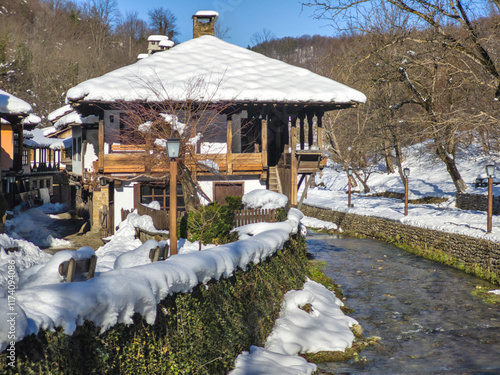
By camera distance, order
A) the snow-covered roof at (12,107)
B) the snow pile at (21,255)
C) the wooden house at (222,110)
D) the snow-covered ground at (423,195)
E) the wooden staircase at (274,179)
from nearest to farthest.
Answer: the snow pile at (21,255) → the wooden house at (222,110) → the wooden staircase at (274,179) → the snow-covered ground at (423,195) → the snow-covered roof at (12,107)

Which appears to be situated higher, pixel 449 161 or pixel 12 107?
pixel 12 107

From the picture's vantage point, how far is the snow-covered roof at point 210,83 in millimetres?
17656

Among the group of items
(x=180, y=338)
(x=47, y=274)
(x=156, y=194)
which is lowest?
(x=180, y=338)

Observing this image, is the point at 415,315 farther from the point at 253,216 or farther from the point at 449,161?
the point at 449,161

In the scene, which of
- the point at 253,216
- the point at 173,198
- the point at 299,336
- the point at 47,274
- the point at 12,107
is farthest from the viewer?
the point at 12,107

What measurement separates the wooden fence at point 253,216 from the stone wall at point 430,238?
284 inches

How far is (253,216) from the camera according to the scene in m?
16.1

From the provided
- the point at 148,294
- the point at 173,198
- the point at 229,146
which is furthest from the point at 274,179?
the point at 148,294

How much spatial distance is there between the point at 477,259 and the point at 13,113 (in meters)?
20.7

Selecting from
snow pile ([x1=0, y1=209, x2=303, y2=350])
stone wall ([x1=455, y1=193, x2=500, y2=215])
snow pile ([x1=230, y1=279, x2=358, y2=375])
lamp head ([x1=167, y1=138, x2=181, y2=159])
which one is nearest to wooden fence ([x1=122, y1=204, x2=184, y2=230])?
snow pile ([x1=230, y1=279, x2=358, y2=375])

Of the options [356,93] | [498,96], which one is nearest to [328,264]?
[356,93]

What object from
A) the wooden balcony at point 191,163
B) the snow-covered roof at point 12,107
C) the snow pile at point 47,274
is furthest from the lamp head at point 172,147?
the snow-covered roof at point 12,107

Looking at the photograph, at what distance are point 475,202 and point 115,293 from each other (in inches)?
1044

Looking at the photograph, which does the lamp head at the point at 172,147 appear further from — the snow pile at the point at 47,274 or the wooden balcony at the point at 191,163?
the wooden balcony at the point at 191,163
